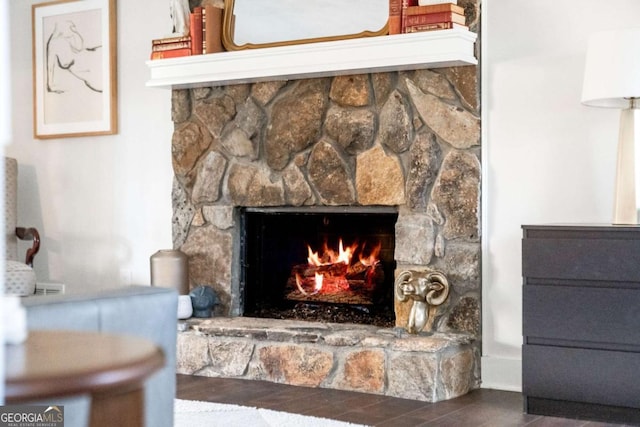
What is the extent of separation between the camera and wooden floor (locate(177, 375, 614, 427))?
358 cm

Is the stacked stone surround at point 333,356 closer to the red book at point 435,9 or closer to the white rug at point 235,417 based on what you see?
the white rug at point 235,417

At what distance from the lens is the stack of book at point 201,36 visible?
4750 millimetres

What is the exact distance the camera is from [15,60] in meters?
5.80

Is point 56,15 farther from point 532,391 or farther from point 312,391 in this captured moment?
point 532,391

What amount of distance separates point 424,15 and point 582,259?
51.2 inches

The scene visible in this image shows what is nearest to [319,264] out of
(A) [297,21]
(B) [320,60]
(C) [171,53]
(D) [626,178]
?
(B) [320,60]

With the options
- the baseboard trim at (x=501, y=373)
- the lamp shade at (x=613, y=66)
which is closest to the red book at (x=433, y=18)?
the lamp shade at (x=613, y=66)

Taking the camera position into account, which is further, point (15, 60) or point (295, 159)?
point (15, 60)

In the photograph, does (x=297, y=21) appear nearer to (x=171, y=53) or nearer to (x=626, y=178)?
(x=171, y=53)

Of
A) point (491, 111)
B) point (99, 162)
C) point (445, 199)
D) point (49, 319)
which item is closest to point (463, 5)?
point (491, 111)

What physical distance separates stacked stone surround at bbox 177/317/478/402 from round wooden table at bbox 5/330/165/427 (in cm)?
260

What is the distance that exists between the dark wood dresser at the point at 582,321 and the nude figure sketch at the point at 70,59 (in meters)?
2.85

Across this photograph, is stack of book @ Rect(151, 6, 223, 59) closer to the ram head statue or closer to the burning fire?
the burning fire

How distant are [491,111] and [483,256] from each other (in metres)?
0.65
